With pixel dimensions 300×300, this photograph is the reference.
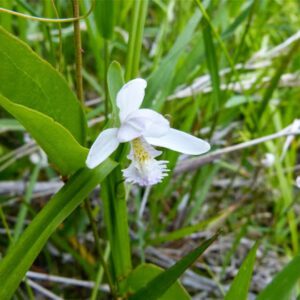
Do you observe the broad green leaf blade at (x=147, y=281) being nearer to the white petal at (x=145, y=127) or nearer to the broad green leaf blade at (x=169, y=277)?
the broad green leaf blade at (x=169, y=277)

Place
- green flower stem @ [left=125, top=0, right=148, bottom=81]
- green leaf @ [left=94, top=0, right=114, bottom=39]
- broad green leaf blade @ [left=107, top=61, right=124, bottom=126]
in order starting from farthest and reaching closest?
green leaf @ [left=94, top=0, right=114, bottom=39] < green flower stem @ [left=125, top=0, right=148, bottom=81] < broad green leaf blade @ [left=107, top=61, right=124, bottom=126]

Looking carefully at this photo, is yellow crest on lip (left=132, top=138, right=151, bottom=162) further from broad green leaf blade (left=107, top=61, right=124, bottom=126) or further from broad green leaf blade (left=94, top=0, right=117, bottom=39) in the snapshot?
broad green leaf blade (left=94, top=0, right=117, bottom=39)

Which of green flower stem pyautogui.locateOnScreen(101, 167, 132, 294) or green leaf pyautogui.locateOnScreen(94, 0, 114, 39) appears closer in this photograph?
green flower stem pyautogui.locateOnScreen(101, 167, 132, 294)

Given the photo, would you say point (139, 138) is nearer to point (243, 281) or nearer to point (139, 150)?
point (139, 150)

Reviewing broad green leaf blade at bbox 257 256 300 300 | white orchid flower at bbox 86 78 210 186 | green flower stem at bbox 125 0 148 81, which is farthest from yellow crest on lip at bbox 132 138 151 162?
broad green leaf blade at bbox 257 256 300 300

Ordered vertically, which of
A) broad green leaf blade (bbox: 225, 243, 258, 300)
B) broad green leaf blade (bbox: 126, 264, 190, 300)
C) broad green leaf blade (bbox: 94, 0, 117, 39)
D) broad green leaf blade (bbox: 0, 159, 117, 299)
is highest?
broad green leaf blade (bbox: 94, 0, 117, 39)

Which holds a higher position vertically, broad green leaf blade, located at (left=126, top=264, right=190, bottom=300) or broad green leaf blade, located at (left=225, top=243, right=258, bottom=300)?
broad green leaf blade, located at (left=225, top=243, right=258, bottom=300)

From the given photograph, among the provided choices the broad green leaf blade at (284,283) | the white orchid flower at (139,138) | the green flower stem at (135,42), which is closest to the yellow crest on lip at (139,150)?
the white orchid flower at (139,138)
